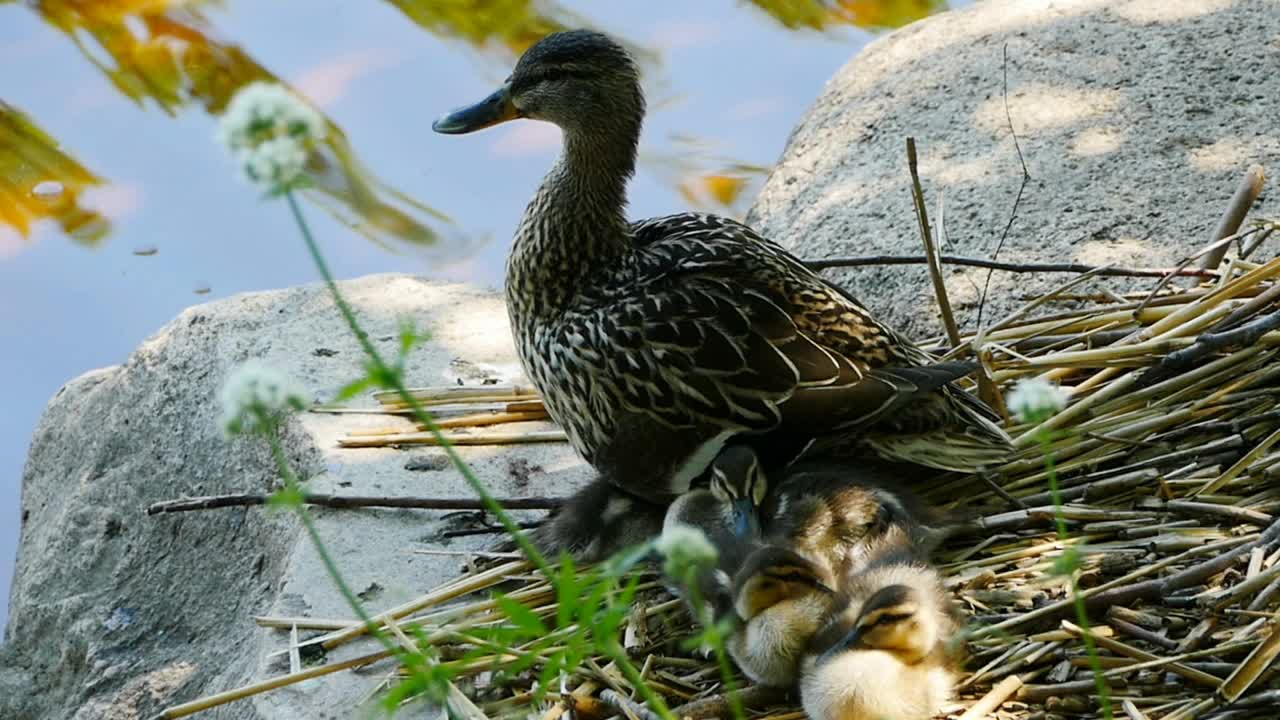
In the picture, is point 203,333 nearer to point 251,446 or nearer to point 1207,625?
point 251,446

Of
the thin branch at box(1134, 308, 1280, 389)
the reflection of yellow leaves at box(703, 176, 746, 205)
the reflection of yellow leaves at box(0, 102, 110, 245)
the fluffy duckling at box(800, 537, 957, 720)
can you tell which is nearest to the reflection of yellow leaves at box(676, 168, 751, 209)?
the reflection of yellow leaves at box(703, 176, 746, 205)

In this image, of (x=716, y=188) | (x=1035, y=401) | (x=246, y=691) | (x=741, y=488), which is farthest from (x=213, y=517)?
(x=716, y=188)

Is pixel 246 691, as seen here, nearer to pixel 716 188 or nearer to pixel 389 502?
pixel 389 502

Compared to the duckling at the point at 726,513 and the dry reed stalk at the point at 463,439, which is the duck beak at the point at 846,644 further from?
the dry reed stalk at the point at 463,439

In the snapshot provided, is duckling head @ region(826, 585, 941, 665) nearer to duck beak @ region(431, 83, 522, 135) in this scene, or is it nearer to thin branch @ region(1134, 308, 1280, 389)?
thin branch @ region(1134, 308, 1280, 389)

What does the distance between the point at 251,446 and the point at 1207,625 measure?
86.3 inches

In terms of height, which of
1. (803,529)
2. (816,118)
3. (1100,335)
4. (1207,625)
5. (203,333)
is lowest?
Answer: (1207,625)

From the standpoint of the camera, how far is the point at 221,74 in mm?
6965

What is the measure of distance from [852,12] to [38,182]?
361 centimetres

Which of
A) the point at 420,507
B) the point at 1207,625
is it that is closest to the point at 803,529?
the point at 1207,625

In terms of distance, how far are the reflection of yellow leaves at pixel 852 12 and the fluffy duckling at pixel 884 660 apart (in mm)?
5212

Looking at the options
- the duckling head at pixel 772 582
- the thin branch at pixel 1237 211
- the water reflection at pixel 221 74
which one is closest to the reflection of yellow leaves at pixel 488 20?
the water reflection at pixel 221 74

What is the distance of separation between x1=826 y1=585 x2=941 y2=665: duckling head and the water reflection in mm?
4200

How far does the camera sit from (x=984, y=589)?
279 cm
